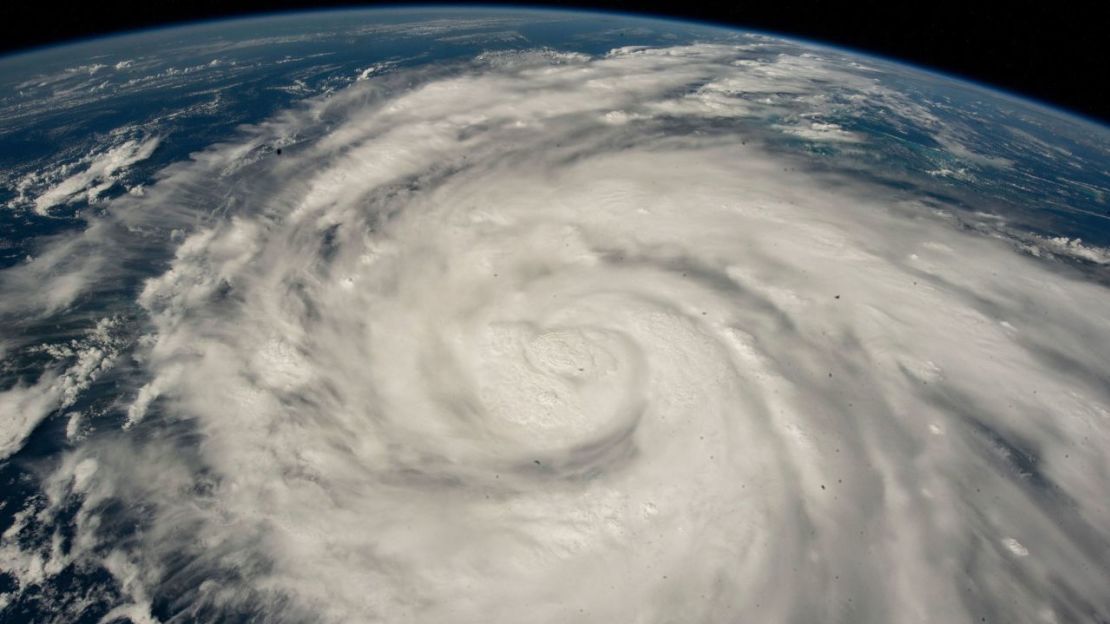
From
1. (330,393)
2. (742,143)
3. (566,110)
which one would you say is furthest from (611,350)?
(566,110)

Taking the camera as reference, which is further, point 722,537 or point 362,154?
point 362,154

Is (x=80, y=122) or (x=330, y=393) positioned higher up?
(x=80, y=122)

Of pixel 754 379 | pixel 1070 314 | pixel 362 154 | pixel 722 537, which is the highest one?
pixel 362 154

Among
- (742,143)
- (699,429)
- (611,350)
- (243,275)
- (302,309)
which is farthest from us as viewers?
(742,143)

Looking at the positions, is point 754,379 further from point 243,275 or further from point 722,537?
point 243,275

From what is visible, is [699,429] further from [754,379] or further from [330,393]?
[330,393]

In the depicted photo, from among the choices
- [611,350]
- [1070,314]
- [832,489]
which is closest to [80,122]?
[611,350]

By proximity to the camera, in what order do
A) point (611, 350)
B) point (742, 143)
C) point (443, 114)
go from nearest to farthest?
point (611, 350), point (742, 143), point (443, 114)
